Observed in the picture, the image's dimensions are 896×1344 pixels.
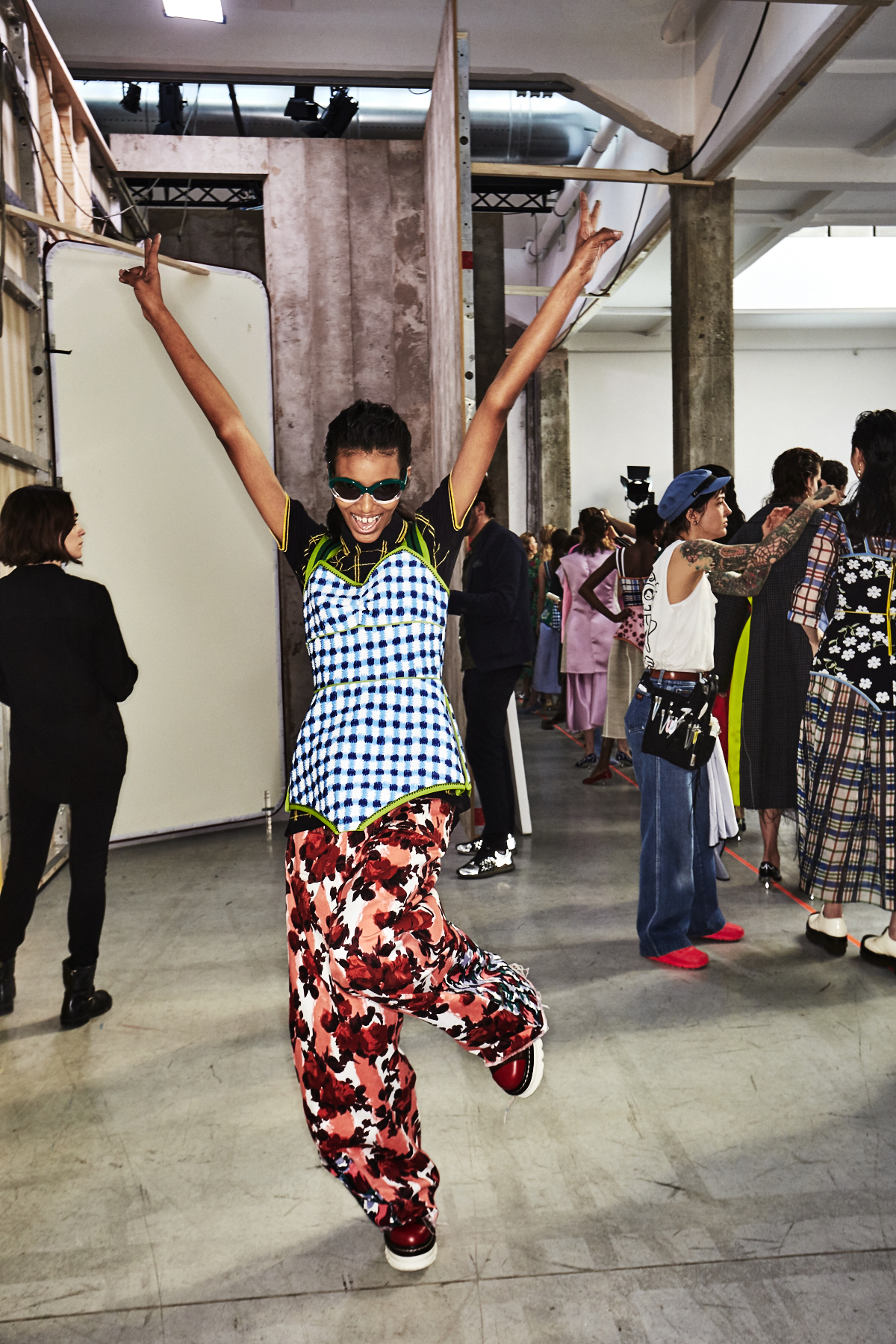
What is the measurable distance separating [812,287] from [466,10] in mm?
9561

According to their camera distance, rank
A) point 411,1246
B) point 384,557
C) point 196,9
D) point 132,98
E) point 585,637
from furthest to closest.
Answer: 1. point 132,98
2. point 585,637
3. point 196,9
4. point 411,1246
5. point 384,557

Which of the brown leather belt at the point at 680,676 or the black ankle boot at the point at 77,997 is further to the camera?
the brown leather belt at the point at 680,676

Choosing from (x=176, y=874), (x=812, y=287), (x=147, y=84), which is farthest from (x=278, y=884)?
(x=812, y=287)

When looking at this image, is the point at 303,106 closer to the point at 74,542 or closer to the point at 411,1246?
the point at 74,542

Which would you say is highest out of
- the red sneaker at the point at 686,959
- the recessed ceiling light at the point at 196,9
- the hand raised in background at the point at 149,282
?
the recessed ceiling light at the point at 196,9

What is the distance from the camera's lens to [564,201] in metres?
11.0

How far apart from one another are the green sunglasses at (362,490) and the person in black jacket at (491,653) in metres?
2.56

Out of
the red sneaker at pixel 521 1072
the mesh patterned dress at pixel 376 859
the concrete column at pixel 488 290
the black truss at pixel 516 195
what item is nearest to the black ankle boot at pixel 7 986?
the mesh patterned dress at pixel 376 859

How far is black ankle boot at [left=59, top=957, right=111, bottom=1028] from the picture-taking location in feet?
9.91

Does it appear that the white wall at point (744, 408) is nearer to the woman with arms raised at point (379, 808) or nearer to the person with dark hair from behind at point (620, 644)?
the person with dark hair from behind at point (620, 644)

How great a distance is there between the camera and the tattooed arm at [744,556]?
10.2 ft

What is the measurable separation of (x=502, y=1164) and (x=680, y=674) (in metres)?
1.53

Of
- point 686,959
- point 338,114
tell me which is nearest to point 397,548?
point 686,959

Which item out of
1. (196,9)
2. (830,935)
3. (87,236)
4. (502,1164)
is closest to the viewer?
(502,1164)
